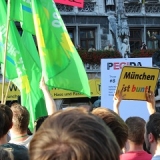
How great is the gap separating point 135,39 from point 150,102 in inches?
599

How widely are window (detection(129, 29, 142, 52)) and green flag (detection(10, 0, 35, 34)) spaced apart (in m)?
13.6

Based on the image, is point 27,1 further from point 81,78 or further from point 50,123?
point 50,123

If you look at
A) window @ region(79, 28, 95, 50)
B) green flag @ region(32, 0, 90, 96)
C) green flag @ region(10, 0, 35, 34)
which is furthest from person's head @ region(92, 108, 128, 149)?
window @ region(79, 28, 95, 50)

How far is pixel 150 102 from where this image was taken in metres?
4.45

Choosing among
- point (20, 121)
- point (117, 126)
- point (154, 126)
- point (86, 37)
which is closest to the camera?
point (117, 126)

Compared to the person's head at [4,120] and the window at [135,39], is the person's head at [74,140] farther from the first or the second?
Result: the window at [135,39]

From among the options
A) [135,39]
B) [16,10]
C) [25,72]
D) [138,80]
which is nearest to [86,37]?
[135,39]

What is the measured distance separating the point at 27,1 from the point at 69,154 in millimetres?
4746

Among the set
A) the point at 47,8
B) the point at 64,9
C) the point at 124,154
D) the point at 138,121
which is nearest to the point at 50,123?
the point at 124,154

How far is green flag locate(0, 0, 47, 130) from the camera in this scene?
5461 mm

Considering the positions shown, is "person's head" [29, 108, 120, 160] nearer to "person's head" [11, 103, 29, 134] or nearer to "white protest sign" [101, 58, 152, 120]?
"person's head" [11, 103, 29, 134]

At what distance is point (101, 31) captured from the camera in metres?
18.6

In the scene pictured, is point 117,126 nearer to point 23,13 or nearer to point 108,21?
point 23,13

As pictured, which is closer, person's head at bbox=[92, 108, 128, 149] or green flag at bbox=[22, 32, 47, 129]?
person's head at bbox=[92, 108, 128, 149]
